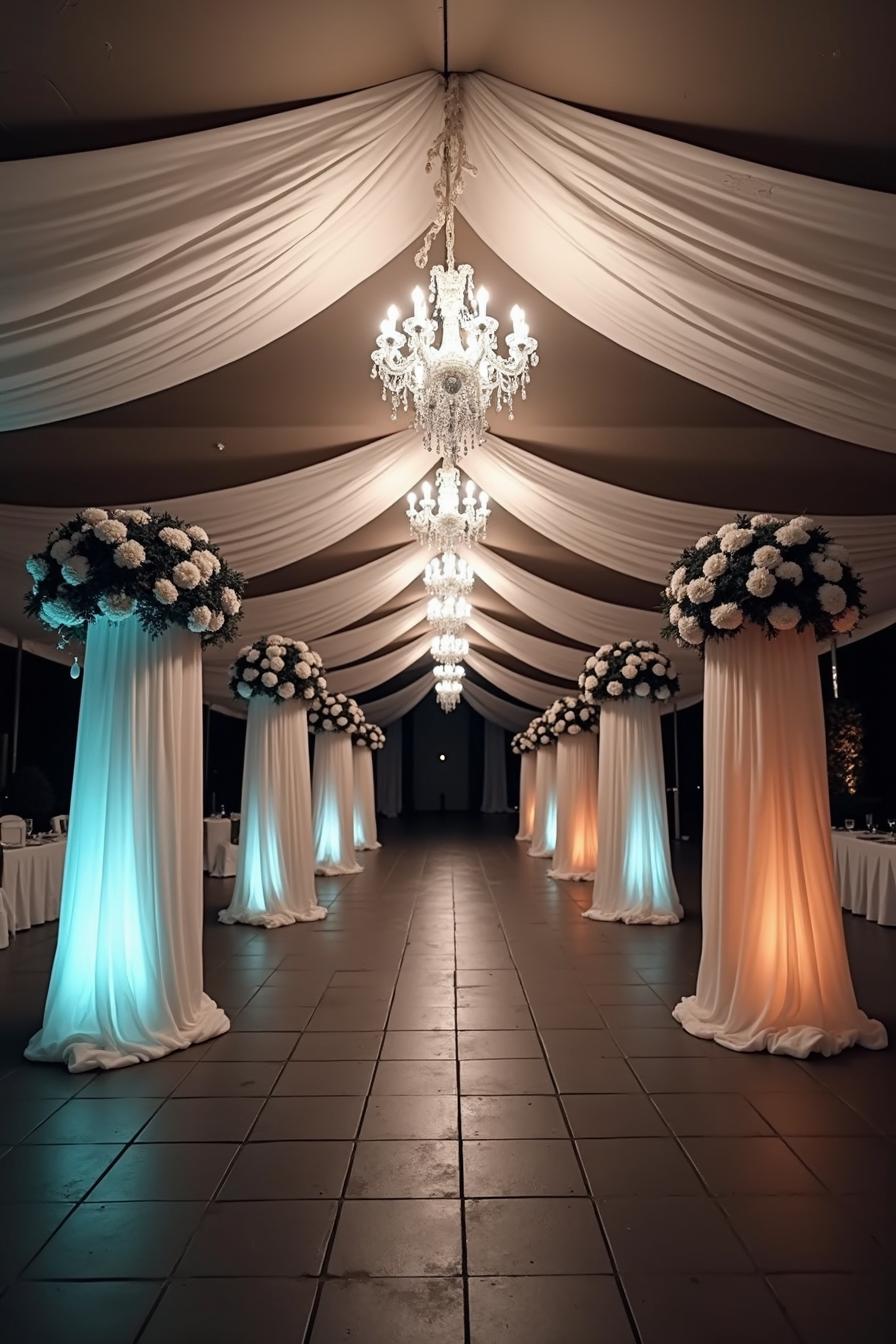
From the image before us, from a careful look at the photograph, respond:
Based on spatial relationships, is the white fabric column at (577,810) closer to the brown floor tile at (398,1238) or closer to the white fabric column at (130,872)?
the white fabric column at (130,872)

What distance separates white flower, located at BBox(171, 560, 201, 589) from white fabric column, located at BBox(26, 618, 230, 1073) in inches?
13.1

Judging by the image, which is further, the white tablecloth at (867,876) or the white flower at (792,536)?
the white tablecloth at (867,876)

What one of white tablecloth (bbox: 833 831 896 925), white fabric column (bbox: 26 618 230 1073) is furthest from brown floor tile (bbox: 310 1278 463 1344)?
white tablecloth (bbox: 833 831 896 925)

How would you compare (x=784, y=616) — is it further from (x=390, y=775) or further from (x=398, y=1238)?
(x=390, y=775)

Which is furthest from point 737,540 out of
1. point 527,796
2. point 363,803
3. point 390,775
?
point 390,775

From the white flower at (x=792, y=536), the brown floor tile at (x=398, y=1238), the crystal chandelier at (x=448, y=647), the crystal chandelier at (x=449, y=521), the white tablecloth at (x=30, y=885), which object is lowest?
the brown floor tile at (x=398, y=1238)

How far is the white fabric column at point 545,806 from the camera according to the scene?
A: 15.9 m

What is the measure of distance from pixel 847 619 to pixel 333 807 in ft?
32.2

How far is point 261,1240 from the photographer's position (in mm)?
2629

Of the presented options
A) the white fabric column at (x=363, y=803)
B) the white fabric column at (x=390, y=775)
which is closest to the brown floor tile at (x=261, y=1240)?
the white fabric column at (x=363, y=803)

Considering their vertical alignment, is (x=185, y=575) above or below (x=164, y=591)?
above

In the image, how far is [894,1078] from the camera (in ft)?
13.2

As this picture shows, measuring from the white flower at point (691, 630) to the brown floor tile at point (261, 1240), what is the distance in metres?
3.41

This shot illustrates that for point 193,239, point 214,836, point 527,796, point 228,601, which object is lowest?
point 214,836
